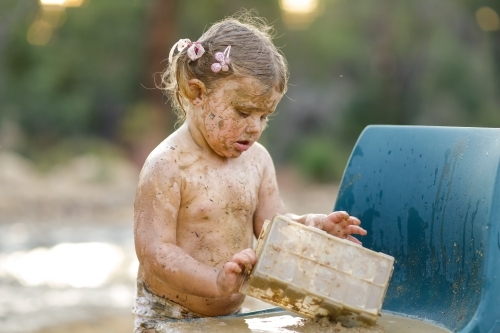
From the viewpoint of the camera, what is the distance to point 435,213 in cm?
210

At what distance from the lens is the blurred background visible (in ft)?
39.6

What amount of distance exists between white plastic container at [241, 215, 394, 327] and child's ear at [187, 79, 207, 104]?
489 mm

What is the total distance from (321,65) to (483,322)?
57.1 ft

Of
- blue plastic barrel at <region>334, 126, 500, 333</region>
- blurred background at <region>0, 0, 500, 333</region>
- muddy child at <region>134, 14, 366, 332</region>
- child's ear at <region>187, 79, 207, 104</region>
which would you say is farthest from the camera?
blurred background at <region>0, 0, 500, 333</region>

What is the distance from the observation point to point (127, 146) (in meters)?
18.2

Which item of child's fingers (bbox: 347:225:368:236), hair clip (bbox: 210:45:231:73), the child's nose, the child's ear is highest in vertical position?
hair clip (bbox: 210:45:231:73)

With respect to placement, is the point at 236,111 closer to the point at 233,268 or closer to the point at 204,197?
the point at 204,197

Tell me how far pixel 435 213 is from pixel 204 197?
627 mm

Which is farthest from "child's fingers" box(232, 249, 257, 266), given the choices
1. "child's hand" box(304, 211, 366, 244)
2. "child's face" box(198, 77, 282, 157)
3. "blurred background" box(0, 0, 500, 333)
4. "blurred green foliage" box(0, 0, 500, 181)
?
"blurred green foliage" box(0, 0, 500, 181)

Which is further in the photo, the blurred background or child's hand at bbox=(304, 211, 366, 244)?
the blurred background

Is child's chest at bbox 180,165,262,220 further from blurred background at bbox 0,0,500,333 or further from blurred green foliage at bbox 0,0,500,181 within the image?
blurred green foliage at bbox 0,0,500,181

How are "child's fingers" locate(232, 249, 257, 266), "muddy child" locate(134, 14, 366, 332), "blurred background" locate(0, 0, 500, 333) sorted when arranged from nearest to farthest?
"child's fingers" locate(232, 249, 257, 266), "muddy child" locate(134, 14, 366, 332), "blurred background" locate(0, 0, 500, 333)

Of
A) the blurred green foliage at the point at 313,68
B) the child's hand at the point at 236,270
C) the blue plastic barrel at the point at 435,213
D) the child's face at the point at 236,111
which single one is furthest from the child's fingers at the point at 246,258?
the blurred green foliage at the point at 313,68

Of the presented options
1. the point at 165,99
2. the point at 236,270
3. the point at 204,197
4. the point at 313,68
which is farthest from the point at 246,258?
the point at 313,68
